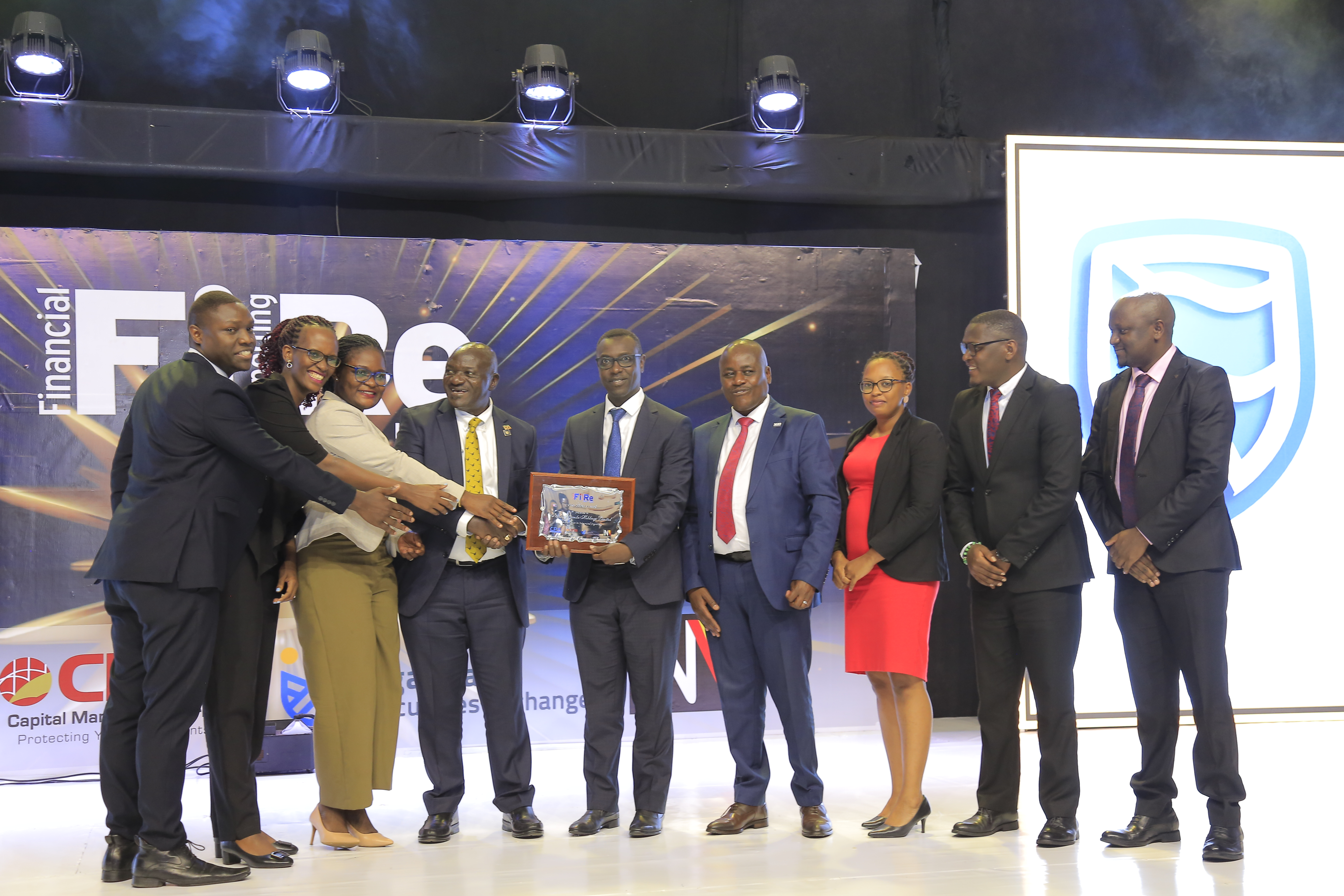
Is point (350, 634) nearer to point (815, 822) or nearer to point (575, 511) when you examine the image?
point (575, 511)

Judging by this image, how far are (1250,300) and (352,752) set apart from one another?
18.0 ft

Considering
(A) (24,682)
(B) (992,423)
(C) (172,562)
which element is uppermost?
(B) (992,423)

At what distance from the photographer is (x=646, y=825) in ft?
13.4

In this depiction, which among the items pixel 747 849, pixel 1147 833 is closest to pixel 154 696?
pixel 747 849

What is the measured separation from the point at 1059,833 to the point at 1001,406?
1.55 meters

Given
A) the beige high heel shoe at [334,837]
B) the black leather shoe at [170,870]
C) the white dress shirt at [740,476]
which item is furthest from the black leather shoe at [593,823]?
the black leather shoe at [170,870]

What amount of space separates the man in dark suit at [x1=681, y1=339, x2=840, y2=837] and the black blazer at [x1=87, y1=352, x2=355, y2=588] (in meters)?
1.46

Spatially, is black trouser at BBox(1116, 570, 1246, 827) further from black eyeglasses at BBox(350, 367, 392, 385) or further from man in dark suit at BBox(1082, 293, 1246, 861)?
black eyeglasses at BBox(350, 367, 392, 385)

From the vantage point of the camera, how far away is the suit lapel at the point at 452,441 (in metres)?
4.19

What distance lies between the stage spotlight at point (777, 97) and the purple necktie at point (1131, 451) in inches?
114

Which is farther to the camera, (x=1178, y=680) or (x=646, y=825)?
(x=646, y=825)

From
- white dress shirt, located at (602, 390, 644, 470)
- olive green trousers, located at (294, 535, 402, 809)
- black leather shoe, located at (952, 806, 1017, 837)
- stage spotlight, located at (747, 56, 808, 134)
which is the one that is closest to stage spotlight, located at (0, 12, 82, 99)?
olive green trousers, located at (294, 535, 402, 809)

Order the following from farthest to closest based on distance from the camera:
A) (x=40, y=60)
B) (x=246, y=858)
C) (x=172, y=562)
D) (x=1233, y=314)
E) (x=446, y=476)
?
(x=1233, y=314) < (x=40, y=60) < (x=446, y=476) < (x=246, y=858) < (x=172, y=562)

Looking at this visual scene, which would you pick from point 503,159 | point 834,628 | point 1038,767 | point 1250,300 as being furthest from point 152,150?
point 1250,300
